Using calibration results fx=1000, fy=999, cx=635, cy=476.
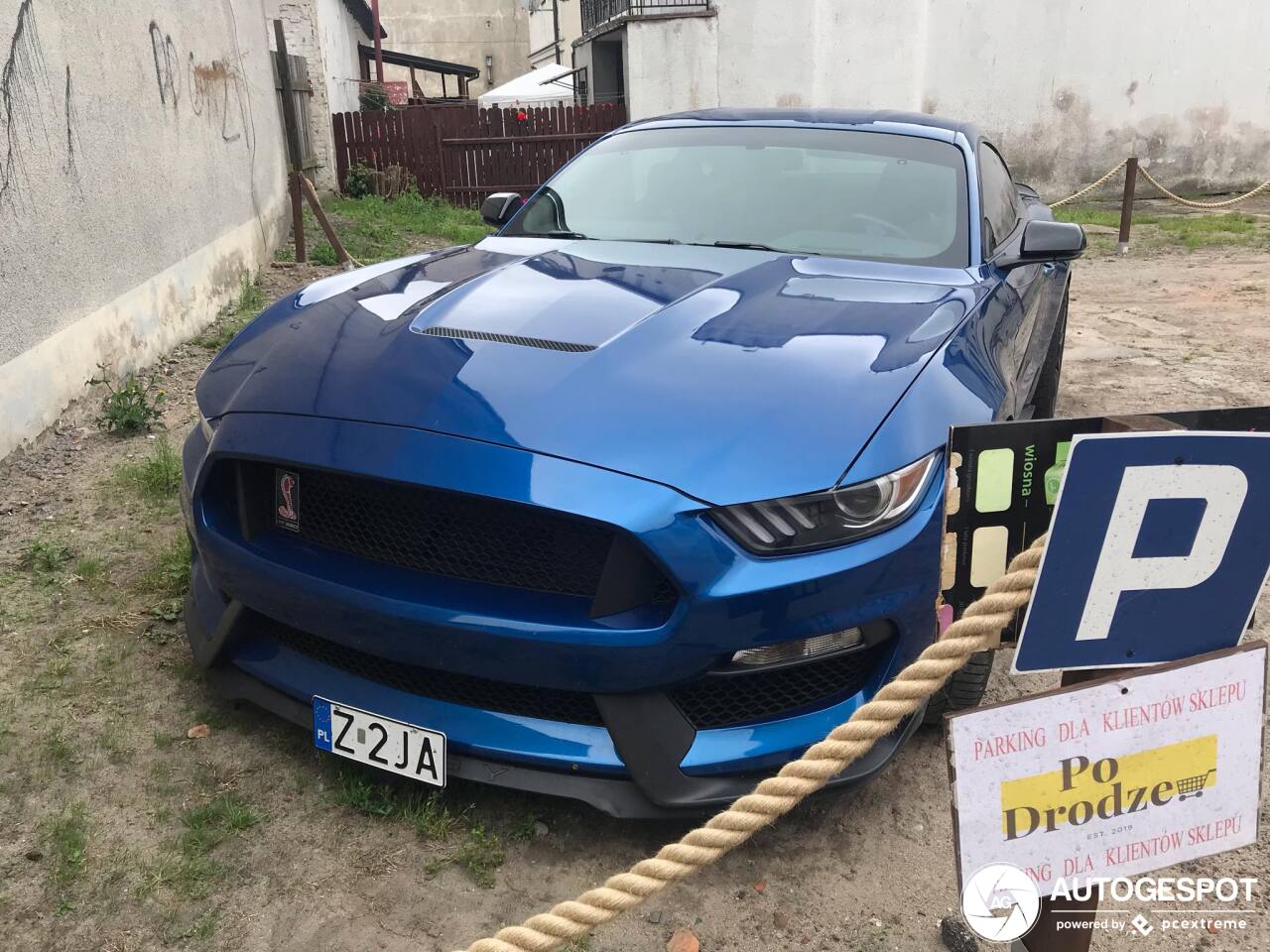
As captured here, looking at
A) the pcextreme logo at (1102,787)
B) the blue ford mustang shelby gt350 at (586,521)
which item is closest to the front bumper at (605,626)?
the blue ford mustang shelby gt350 at (586,521)

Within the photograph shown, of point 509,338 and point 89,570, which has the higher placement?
point 509,338

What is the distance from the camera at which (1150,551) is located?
52.0 inches

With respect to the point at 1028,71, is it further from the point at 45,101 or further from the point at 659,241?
the point at 45,101

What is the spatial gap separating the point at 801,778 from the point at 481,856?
0.99 meters

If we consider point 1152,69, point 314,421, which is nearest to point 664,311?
point 314,421

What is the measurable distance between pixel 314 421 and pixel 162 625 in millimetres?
1206

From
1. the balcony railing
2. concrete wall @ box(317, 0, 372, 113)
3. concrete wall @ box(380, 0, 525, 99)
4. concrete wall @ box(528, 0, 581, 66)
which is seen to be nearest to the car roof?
concrete wall @ box(317, 0, 372, 113)

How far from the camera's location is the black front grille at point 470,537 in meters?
1.88

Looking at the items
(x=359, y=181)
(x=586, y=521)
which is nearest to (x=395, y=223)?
(x=359, y=181)

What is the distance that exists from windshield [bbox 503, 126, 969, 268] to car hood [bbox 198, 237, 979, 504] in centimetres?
22

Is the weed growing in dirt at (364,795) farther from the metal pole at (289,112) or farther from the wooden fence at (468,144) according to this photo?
the wooden fence at (468,144)

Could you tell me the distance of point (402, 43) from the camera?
35.0 metres

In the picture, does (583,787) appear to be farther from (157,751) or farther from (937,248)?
(937,248)

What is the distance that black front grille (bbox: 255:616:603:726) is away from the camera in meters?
2.01
